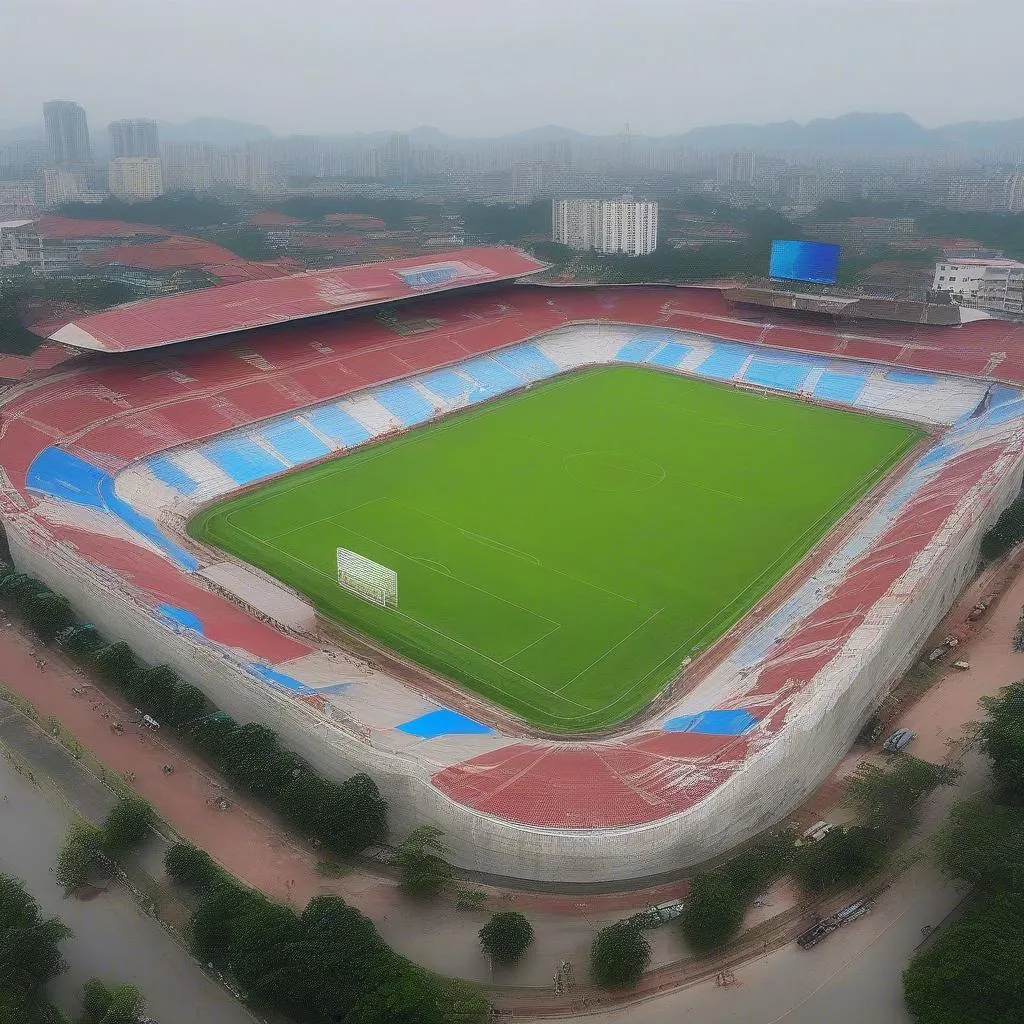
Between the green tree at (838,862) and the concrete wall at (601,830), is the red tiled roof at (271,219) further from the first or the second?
the green tree at (838,862)

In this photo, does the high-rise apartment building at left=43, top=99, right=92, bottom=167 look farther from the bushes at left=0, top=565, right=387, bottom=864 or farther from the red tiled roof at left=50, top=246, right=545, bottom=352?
the bushes at left=0, top=565, right=387, bottom=864

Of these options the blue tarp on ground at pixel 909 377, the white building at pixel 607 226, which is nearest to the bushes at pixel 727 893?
the blue tarp on ground at pixel 909 377

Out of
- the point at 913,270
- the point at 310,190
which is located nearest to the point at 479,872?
the point at 913,270

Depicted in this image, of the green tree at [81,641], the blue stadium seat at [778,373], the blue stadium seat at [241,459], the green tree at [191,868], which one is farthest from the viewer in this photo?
the blue stadium seat at [778,373]

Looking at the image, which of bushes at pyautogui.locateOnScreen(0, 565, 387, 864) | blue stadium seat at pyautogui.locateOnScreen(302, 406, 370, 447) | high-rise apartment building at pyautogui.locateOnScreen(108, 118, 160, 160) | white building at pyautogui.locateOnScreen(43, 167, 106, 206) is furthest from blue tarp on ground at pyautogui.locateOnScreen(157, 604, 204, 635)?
high-rise apartment building at pyautogui.locateOnScreen(108, 118, 160, 160)

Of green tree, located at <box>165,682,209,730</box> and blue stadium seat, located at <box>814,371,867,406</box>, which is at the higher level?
blue stadium seat, located at <box>814,371,867,406</box>

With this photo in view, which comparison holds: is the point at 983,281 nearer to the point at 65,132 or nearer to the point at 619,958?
the point at 619,958
